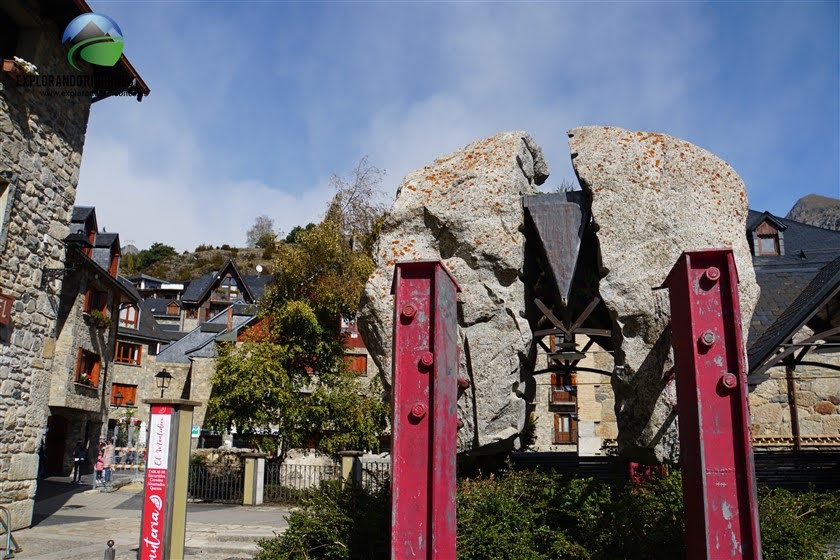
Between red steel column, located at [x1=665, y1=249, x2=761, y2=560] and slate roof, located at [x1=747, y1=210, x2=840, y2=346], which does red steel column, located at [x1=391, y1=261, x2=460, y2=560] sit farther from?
slate roof, located at [x1=747, y1=210, x2=840, y2=346]

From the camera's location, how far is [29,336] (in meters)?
12.1

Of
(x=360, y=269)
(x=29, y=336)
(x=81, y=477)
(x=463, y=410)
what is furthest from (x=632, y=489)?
(x=81, y=477)

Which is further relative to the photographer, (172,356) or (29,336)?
(172,356)

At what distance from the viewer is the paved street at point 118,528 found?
33.3 feet

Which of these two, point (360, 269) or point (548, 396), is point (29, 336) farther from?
point (548, 396)

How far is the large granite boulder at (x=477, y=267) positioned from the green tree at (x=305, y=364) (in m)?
11.4

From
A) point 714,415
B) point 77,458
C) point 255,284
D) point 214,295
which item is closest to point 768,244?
point 714,415

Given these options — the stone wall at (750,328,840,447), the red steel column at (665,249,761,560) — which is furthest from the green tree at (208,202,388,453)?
the red steel column at (665,249,761,560)

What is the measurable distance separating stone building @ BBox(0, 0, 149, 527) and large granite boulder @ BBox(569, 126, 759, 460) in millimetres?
9361

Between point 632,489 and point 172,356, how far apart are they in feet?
110

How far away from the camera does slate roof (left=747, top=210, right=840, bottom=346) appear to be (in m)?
Result: 15.2

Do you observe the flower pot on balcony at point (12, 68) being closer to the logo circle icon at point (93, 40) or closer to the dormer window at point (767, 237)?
the logo circle icon at point (93, 40)

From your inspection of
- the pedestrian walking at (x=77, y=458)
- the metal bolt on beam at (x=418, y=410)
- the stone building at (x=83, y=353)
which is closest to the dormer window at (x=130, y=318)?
the stone building at (x=83, y=353)

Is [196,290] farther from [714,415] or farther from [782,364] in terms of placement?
[714,415]
